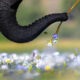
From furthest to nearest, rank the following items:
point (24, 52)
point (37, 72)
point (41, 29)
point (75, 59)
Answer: point (24, 52) → point (75, 59) → point (37, 72) → point (41, 29)

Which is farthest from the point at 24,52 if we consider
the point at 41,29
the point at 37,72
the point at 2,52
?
the point at 41,29

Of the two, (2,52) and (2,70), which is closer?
(2,70)

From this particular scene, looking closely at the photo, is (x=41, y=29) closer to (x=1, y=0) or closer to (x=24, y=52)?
(x=1, y=0)

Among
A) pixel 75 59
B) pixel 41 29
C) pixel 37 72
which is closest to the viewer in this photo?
pixel 41 29

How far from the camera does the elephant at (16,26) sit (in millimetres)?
1606

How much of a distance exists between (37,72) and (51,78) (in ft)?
0.33

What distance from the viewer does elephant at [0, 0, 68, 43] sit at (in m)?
1.61

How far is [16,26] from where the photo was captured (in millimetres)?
1631

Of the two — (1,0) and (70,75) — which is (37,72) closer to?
(70,75)

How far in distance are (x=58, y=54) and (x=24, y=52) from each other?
248mm

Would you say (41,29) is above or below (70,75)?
above

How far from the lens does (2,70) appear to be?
1.78 meters

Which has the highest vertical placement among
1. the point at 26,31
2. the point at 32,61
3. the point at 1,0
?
the point at 1,0

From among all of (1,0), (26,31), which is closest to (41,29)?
(26,31)
